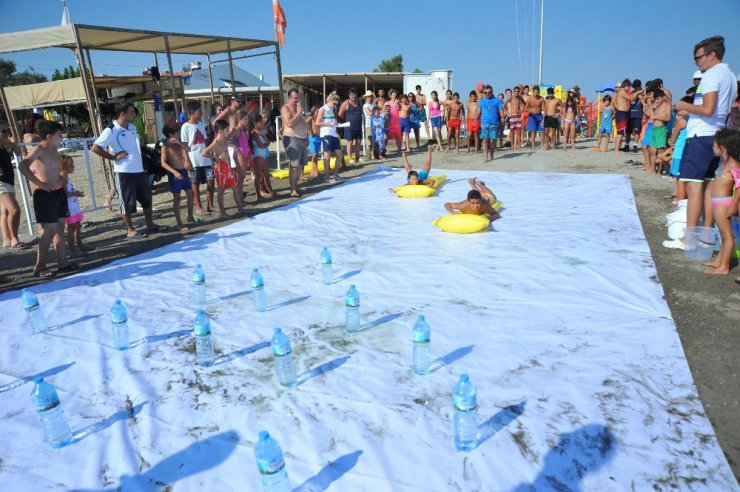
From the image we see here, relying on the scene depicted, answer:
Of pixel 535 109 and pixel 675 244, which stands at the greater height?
pixel 535 109

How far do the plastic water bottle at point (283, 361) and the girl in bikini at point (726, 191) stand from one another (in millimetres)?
4511

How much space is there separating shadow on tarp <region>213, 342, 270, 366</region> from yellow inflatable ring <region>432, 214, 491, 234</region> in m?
3.73

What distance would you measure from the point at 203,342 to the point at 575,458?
280 centimetres

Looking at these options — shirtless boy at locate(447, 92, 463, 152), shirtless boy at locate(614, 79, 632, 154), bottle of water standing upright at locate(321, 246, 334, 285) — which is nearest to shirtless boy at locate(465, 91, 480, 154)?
shirtless boy at locate(447, 92, 463, 152)

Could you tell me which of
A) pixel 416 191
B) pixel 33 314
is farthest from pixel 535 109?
pixel 33 314

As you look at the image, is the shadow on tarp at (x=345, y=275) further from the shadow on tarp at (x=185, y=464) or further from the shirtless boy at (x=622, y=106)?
the shirtless boy at (x=622, y=106)

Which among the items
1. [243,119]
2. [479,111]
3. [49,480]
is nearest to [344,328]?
[49,480]

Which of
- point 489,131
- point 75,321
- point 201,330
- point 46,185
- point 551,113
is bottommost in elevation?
point 75,321

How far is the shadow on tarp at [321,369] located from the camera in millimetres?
3387

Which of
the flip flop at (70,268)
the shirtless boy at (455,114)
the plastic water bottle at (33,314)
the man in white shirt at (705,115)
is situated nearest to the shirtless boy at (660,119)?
the man in white shirt at (705,115)

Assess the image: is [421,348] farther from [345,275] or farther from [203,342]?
[345,275]

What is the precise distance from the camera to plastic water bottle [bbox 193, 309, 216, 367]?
3.67m

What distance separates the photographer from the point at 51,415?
116 inches

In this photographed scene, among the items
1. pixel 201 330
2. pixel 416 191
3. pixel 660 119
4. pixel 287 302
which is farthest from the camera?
pixel 660 119
